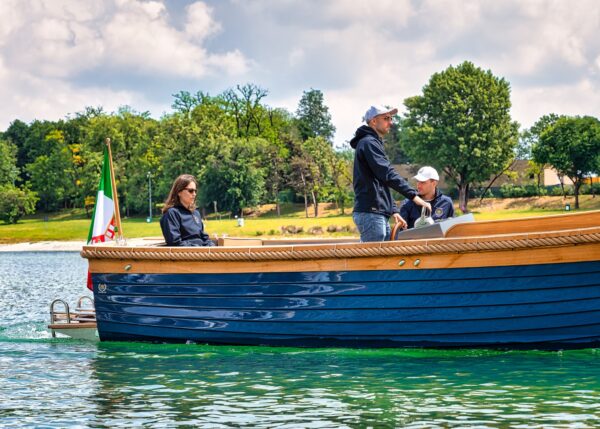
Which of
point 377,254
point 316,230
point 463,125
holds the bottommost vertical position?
point 316,230

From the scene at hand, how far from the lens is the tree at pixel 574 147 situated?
71875 mm

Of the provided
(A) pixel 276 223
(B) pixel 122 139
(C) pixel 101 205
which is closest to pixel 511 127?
(A) pixel 276 223

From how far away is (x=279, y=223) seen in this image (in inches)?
2474

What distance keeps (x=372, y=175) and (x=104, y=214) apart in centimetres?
528

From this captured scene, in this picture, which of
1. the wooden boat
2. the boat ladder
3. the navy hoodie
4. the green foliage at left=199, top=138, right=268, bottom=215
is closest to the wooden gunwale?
the wooden boat

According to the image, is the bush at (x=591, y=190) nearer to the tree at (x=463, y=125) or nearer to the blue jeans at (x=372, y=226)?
the tree at (x=463, y=125)

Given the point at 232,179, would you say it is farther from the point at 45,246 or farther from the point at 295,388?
the point at 295,388

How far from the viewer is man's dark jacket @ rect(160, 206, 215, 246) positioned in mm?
9523

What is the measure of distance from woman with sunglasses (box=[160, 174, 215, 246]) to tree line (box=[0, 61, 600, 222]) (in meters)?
59.7

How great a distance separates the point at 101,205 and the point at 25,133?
4065 inches

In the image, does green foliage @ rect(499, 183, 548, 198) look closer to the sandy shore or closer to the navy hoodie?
the sandy shore

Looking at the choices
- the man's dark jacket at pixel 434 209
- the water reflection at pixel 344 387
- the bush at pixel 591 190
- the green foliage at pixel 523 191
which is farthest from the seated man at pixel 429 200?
the green foliage at pixel 523 191

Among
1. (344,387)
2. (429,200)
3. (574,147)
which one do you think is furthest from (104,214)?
(574,147)

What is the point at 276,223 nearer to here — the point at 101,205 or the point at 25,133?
the point at 101,205
